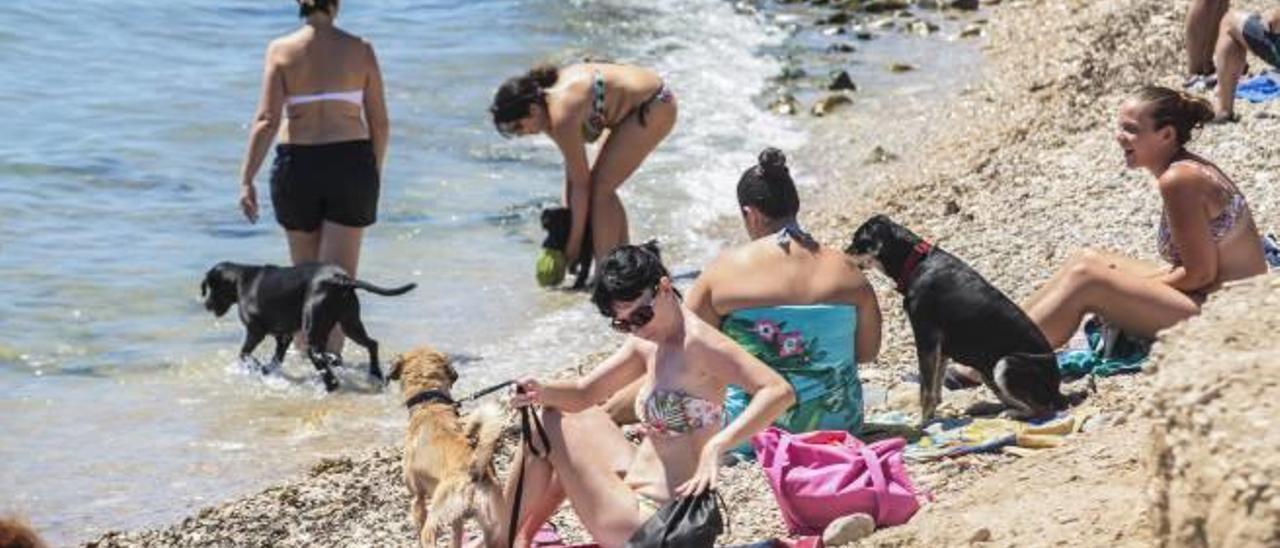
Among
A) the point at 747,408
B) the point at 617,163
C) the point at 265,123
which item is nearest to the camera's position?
the point at 747,408

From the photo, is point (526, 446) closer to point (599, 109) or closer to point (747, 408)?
point (747, 408)

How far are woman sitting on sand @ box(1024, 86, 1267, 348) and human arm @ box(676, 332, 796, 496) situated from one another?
2.10 meters

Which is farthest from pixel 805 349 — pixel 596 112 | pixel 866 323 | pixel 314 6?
pixel 596 112

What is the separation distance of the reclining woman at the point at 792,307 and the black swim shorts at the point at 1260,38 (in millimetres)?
5599

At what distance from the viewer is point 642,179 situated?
14.4 meters

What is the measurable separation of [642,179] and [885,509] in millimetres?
8495

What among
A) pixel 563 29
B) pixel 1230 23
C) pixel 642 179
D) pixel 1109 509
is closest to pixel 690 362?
pixel 1109 509

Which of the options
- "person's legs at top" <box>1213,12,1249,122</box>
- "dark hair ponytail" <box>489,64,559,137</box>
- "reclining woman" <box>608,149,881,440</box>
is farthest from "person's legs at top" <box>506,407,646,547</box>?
"person's legs at top" <box>1213,12,1249,122</box>

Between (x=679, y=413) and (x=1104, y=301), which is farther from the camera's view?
(x=1104, y=301)

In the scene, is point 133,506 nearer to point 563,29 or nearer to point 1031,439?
point 1031,439

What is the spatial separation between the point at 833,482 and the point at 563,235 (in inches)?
205

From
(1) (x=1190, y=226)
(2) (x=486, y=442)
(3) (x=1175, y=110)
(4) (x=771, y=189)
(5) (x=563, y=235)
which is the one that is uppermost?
(3) (x=1175, y=110)

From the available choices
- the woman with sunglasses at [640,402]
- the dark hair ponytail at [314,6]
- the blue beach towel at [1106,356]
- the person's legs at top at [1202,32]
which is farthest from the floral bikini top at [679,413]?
the person's legs at top at [1202,32]

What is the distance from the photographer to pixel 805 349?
6.86m
